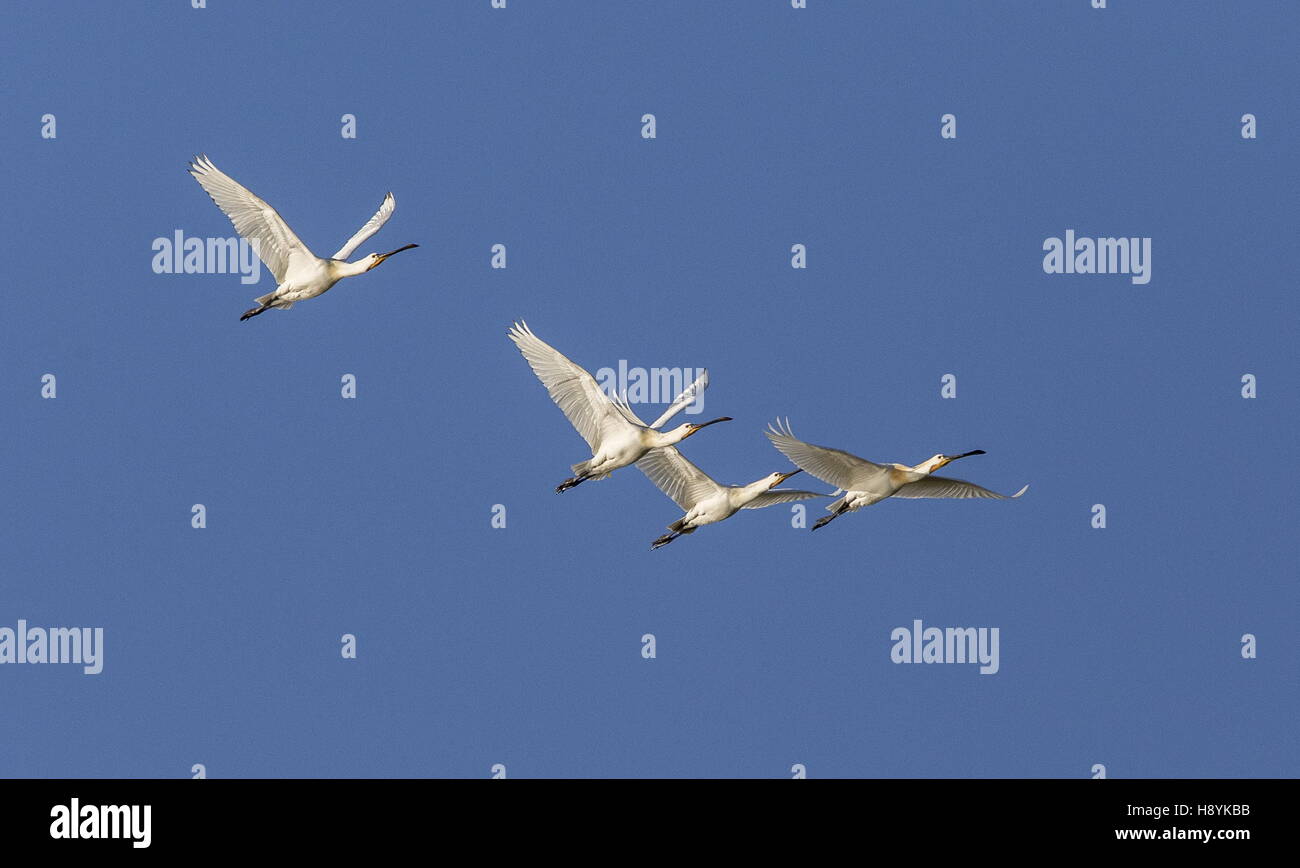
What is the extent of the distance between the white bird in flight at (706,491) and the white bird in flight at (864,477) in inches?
20.5

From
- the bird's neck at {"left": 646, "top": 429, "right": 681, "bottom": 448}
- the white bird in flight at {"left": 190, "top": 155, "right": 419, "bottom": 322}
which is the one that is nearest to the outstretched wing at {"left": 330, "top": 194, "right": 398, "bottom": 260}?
the white bird in flight at {"left": 190, "top": 155, "right": 419, "bottom": 322}

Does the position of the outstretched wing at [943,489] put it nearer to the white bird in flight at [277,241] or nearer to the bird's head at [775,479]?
the bird's head at [775,479]

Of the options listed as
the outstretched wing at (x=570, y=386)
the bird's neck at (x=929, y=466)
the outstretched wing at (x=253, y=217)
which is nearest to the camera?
the outstretched wing at (x=570, y=386)

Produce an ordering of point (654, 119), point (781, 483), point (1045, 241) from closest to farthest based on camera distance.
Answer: point (781, 483), point (654, 119), point (1045, 241)

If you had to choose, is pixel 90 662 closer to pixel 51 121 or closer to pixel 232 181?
pixel 51 121

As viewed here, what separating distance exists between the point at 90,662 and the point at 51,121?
34.6ft

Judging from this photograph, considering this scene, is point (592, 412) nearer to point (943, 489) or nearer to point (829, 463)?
point (829, 463)

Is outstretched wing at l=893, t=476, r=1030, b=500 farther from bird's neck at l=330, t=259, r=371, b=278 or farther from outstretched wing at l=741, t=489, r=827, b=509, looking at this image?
bird's neck at l=330, t=259, r=371, b=278

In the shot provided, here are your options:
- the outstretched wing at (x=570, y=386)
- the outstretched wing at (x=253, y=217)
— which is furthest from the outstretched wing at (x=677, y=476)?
the outstretched wing at (x=253, y=217)

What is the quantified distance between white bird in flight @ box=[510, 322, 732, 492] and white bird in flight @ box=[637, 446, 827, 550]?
2.81ft

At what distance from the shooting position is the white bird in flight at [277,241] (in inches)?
1275

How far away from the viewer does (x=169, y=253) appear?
4244 centimetres

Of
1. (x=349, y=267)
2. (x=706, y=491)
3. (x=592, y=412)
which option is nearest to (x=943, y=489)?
(x=706, y=491)
